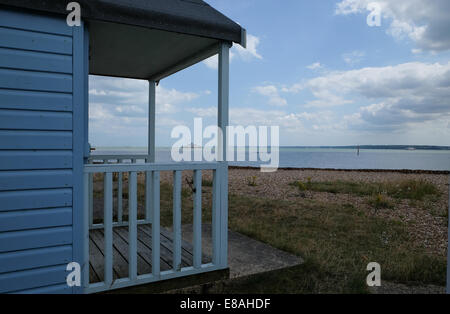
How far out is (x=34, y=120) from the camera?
2258 millimetres

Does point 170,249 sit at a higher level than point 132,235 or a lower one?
lower

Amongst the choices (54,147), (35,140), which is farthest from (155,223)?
(35,140)

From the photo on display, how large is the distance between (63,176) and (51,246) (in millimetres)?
532

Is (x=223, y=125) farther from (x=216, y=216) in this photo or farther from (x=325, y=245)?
(x=325, y=245)

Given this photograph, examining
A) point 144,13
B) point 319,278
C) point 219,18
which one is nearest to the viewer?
point 144,13

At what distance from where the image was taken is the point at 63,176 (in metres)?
2.35

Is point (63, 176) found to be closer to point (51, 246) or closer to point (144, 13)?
point (51, 246)

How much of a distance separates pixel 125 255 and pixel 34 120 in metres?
1.60

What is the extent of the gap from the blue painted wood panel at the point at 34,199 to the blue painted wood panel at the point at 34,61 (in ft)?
2.95

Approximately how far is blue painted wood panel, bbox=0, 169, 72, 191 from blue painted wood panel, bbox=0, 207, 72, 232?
7.0 inches

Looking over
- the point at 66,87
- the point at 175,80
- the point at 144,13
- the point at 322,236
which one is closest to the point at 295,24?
the point at 175,80

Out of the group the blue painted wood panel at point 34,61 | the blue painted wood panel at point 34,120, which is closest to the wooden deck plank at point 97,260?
the blue painted wood panel at point 34,120

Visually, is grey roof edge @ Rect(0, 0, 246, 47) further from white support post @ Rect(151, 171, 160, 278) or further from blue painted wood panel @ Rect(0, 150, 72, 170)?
white support post @ Rect(151, 171, 160, 278)
